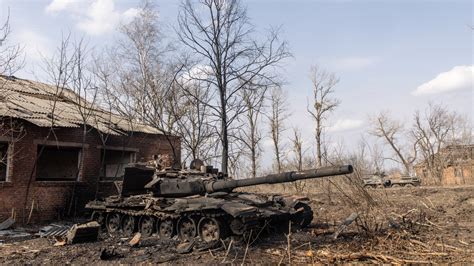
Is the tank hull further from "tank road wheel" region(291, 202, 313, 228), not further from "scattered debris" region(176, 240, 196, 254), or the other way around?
"scattered debris" region(176, 240, 196, 254)

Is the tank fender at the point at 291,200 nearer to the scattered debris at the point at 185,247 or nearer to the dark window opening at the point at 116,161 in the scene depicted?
the scattered debris at the point at 185,247

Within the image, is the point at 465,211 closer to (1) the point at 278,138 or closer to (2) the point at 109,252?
(2) the point at 109,252

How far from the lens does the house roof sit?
15195 mm

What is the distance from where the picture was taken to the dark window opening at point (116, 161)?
20.0 m

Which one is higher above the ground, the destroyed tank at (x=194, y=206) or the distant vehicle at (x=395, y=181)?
the distant vehicle at (x=395, y=181)

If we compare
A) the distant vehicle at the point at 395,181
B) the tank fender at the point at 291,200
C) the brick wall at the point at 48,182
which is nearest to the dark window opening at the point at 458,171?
the distant vehicle at the point at 395,181

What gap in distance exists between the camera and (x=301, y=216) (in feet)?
41.7

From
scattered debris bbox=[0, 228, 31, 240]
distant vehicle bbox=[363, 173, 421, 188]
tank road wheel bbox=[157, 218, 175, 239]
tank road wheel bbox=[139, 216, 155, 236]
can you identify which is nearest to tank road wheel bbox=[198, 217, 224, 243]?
tank road wheel bbox=[157, 218, 175, 239]

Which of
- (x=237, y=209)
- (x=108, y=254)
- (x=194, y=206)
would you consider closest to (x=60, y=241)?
(x=108, y=254)

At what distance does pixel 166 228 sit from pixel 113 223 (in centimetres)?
267

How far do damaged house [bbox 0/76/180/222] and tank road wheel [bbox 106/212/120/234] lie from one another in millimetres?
3168

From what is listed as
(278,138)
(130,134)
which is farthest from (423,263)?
(278,138)

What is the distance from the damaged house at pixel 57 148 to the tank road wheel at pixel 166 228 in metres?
5.69

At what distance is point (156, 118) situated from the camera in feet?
83.1
